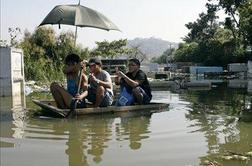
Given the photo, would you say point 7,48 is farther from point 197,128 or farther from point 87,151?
point 87,151

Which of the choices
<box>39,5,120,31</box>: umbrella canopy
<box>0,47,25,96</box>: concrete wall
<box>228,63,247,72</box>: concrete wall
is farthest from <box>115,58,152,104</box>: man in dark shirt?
<box>228,63,247,72</box>: concrete wall

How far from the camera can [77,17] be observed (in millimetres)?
11922

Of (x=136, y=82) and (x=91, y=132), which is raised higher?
(x=136, y=82)

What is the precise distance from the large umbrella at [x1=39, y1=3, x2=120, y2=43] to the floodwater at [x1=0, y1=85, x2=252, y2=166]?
7.64 ft

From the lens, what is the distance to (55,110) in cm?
999

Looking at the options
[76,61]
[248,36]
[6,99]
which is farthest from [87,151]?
[248,36]

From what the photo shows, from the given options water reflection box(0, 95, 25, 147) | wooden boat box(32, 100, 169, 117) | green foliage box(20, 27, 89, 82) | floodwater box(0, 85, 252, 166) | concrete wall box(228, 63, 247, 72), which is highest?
green foliage box(20, 27, 89, 82)

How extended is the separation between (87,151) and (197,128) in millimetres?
3016

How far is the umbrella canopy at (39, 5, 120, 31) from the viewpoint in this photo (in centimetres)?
1195

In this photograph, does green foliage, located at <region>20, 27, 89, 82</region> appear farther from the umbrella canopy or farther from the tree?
the tree

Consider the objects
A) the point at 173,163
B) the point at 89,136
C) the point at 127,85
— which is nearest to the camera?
the point at 173,163

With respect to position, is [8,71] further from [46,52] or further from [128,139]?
[46,52]

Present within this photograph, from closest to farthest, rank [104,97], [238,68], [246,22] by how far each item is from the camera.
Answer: [104,97], [246,22], [238,68]

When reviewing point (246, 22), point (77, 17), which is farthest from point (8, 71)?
point (246, 22)
